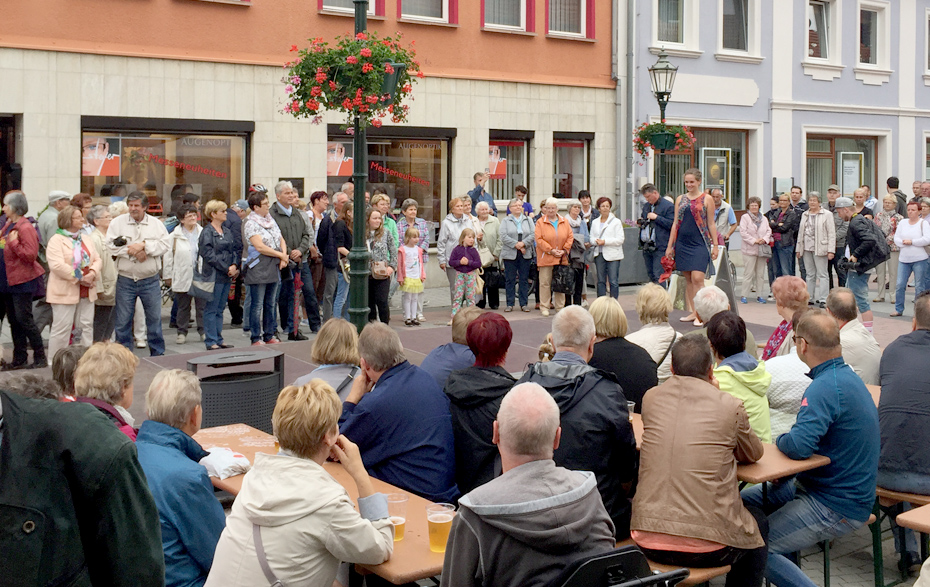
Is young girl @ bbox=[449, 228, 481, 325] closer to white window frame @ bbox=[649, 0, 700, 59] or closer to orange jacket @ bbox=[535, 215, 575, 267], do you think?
orange jacket @ bbox=[535, 215, 575, 267]

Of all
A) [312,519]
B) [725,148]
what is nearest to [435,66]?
[725,148]

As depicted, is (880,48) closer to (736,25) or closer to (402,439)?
(736,25)

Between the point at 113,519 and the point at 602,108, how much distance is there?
65.4 feet

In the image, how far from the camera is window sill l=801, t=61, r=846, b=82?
2498 centimetres

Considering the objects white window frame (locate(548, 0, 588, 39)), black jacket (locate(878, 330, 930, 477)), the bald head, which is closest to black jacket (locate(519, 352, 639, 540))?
the bald head

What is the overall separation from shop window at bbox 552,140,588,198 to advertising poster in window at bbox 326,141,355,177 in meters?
4.87

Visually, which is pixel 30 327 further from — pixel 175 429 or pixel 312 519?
pixel 312 519

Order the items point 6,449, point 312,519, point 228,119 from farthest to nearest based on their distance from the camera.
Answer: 1. point 228,119
2. point 312,519
3. point 6,449

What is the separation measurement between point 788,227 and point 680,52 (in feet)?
21.6

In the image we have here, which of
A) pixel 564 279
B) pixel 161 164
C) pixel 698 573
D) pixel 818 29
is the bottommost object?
pixel 698 573

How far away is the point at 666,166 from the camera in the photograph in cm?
2270

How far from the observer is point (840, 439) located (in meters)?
4.95

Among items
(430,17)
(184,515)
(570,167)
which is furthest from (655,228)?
(184,515)

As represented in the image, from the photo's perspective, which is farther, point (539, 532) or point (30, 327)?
point (30, 327)
